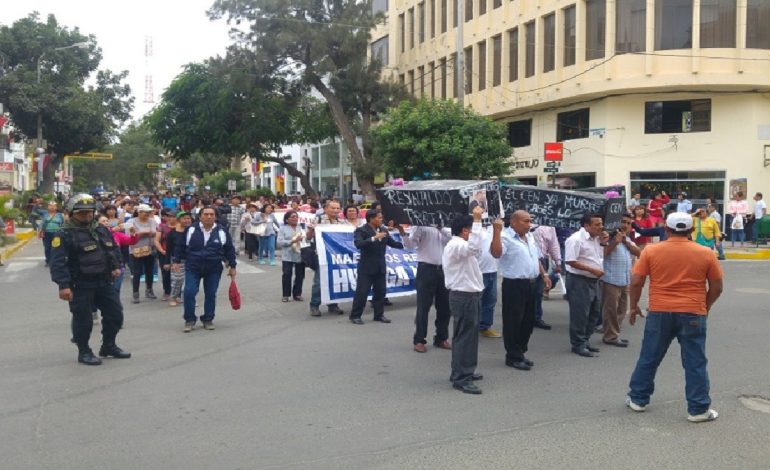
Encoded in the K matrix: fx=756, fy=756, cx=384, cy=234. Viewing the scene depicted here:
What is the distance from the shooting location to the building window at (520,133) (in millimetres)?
32812

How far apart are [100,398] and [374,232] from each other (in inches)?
179

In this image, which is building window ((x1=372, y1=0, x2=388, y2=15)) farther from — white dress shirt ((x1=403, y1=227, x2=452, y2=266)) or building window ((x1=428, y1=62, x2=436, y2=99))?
white dress shirt ((x1=403, y1=227, x2=452, y2=266))

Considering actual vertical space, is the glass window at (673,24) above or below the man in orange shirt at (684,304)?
above

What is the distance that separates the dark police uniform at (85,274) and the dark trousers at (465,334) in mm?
3781

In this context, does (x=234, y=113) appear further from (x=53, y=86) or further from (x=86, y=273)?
(x=86, y=273)

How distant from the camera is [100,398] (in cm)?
663

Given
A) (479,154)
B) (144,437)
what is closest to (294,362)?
(144,437)

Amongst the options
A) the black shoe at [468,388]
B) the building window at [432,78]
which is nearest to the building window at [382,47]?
the building window at [432,78]

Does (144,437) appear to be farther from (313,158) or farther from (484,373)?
(313,158)

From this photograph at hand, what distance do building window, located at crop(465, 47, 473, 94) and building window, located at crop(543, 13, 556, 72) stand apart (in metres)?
5.70

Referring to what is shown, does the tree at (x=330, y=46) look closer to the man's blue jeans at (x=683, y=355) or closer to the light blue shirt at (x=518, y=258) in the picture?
the light blue shirt at (x=518, y=258)

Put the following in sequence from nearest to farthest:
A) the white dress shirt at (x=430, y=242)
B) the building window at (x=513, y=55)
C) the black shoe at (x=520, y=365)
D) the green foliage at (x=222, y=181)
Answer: the black shoe at (x=520, y=365), the white dress shirt at (x=430, y=242), the building window at (x=513, y=55), the green foliage at (x=222, y=181)

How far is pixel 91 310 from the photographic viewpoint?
→ 7914 mm

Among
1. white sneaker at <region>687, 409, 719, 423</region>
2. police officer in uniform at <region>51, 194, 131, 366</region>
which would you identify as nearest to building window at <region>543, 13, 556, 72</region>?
police officer in uniform at <region>51, 194, 131, 366</region>
